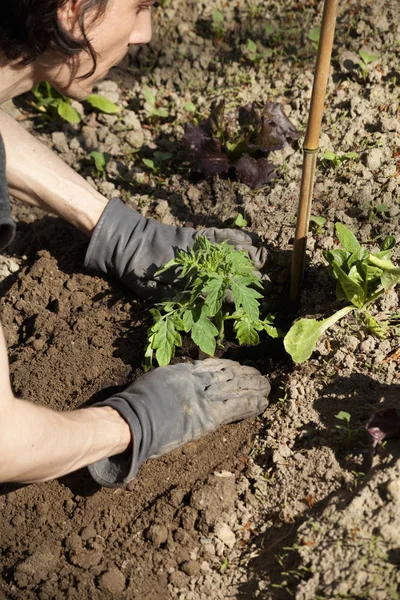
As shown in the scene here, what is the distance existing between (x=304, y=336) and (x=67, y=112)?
2.12 m

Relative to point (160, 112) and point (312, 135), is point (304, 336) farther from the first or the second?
point (160, 112)

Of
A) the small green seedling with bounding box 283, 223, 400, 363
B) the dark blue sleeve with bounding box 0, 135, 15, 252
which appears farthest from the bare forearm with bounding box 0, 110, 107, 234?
the small green seedling with bounding box 283, 223, 400, 363

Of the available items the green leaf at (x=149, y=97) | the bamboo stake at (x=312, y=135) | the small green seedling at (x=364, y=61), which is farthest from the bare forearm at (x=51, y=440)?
the small green seedling at (x=364, y=61)

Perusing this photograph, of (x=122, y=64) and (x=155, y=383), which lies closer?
(x=155, y=383)

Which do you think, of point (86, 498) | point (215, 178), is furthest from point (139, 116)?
point (86, 498)

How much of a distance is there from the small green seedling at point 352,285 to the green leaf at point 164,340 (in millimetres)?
456

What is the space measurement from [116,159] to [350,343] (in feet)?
5.90

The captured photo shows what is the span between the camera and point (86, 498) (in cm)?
265

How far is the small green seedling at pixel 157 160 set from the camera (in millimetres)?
3748

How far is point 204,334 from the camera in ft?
9.12

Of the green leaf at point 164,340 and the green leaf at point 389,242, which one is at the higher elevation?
the green leaf at point 164,340

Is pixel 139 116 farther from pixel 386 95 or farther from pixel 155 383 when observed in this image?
pixel 155 383

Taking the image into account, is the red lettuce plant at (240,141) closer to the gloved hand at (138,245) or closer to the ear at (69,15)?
the gloved hand at (138,245)

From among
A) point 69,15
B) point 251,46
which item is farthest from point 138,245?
point 251,46
